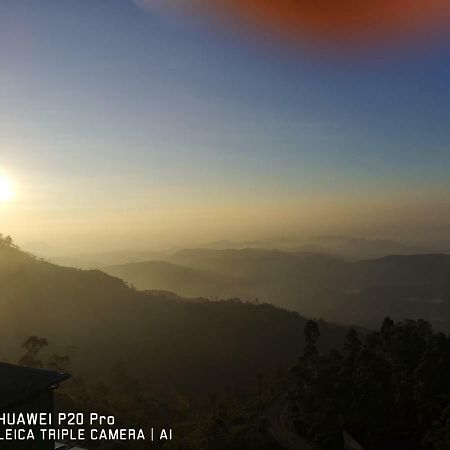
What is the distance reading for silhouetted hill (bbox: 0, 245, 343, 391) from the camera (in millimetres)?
97375

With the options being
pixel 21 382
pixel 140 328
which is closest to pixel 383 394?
pixel 21 382

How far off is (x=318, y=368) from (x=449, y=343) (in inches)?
408

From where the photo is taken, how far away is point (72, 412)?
42188mm

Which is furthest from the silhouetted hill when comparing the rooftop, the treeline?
the rooftop

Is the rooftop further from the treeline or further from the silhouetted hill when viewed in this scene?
the silhouetted hill

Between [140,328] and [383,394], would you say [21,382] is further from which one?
[140,328]

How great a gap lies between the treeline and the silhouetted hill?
5649 cm

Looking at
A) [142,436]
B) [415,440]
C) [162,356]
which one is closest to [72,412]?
[142,436]

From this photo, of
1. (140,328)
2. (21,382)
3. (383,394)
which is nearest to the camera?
(21,382)

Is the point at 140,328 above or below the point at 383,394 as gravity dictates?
below

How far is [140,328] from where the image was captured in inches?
4572

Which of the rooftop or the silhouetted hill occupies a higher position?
the rooftop

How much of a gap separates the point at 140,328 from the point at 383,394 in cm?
→ 8999

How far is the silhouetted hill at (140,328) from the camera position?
9738cm
